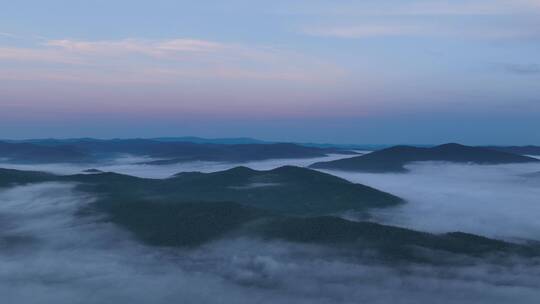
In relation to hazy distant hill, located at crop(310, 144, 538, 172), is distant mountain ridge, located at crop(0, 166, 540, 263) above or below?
below

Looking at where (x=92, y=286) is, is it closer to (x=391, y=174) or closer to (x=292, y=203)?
(x=292, y=203)

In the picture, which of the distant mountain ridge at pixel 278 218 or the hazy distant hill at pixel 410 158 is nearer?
the distant mountain ridge at pixel 278 218

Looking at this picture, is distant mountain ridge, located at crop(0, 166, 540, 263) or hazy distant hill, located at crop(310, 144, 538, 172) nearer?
distant mountain ridge, located at crop(0, 166, 540, 263)

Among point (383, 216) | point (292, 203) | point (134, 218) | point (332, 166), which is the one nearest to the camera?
point (134, 218)

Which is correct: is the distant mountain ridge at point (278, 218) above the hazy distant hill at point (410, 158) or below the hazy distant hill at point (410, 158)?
below

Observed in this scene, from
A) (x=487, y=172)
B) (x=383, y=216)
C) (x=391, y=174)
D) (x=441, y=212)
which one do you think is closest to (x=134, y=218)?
(x=383, y=216)

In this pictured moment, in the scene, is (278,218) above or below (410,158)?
below

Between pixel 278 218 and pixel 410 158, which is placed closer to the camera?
pixel 278 218

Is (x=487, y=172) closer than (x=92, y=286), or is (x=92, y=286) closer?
(x=92, y=286)
